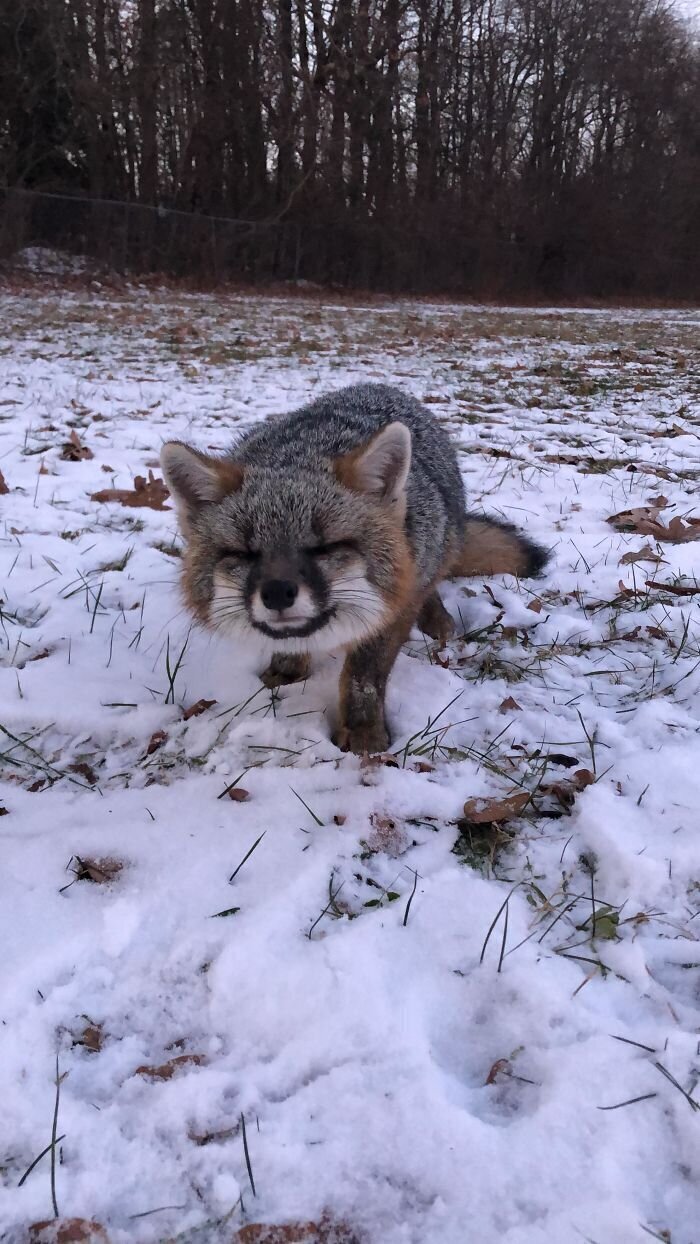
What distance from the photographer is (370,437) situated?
313 cm

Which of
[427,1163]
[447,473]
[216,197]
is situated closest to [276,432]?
[447,473]

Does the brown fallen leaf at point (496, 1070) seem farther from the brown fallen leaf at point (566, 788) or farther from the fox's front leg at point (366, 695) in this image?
the fox's front leg at point (366, 695)

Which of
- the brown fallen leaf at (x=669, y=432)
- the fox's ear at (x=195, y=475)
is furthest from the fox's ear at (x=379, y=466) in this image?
the brown fallen leaf at (x=669, y=432)

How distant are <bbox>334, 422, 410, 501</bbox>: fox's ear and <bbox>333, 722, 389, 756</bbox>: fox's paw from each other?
0.95m

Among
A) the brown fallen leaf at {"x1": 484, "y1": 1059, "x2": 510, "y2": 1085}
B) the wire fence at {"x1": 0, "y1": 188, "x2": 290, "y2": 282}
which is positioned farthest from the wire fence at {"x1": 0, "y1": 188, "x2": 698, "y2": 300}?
the brown fallen leaf at {"x1": 484, "y1": 1059, "x2": 510, "y2": 1085}

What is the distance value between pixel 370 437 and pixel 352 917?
74.6 inches

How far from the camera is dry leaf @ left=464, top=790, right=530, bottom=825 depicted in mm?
2496

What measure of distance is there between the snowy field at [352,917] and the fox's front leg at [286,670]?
88 millimetres

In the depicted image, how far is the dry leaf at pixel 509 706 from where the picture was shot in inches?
124

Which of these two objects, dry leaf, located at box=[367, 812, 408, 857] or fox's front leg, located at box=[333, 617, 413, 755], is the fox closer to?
fox's front leg, located at box=[333, 617, 413, 755]

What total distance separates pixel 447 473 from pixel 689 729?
6.40ft

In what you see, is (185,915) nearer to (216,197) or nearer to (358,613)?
(358,613)

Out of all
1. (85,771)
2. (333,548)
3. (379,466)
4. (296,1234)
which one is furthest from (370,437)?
(296,1234)

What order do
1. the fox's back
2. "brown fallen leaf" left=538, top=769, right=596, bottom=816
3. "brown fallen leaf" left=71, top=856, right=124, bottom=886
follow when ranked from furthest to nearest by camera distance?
the fox's back
"brown fallen leaf" left=538, top=769, right=596, bottom=816
"brown fallen leaf" left=71, top=856, right=124, bottom=886
